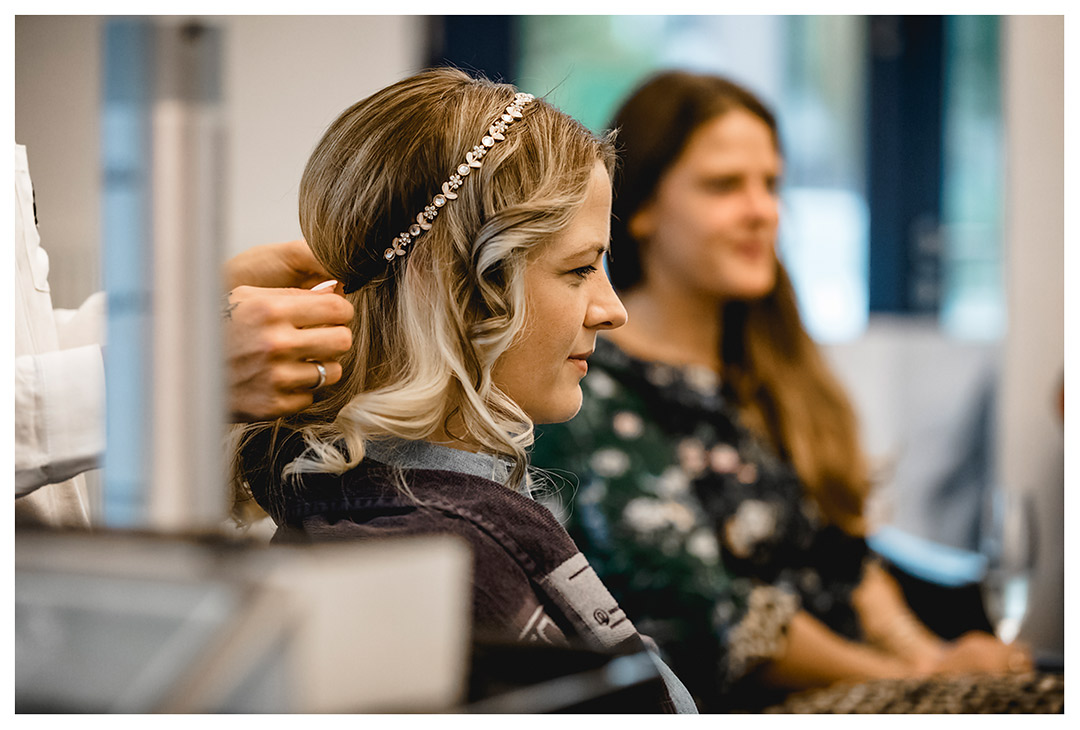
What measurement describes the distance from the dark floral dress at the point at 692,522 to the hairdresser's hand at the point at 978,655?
0.12m

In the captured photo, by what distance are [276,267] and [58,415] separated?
17cm

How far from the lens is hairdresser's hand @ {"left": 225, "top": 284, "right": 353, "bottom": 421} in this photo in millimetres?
612

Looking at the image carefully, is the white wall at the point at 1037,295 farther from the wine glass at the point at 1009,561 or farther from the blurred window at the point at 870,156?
the blurred window at the point at 870,156

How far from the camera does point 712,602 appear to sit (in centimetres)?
106

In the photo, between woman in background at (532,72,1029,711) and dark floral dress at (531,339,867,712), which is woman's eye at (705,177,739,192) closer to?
woman in background at (532,72,1029,711)

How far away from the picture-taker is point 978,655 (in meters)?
1.24

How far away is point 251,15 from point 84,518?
0.40m

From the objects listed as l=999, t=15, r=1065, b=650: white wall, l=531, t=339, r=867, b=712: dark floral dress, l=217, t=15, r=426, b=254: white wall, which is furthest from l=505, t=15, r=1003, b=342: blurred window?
l=217, t=15, r=426, b=254: white wall

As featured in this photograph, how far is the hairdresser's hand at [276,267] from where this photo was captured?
0.66 m

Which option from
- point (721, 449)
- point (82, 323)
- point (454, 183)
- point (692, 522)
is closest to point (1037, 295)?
point (721, 449)

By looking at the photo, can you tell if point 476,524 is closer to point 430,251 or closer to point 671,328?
point 430,251

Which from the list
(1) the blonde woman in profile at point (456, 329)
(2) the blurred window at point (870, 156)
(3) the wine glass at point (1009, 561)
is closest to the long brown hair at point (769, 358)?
(3) the wine glass at point (1009, 561)
